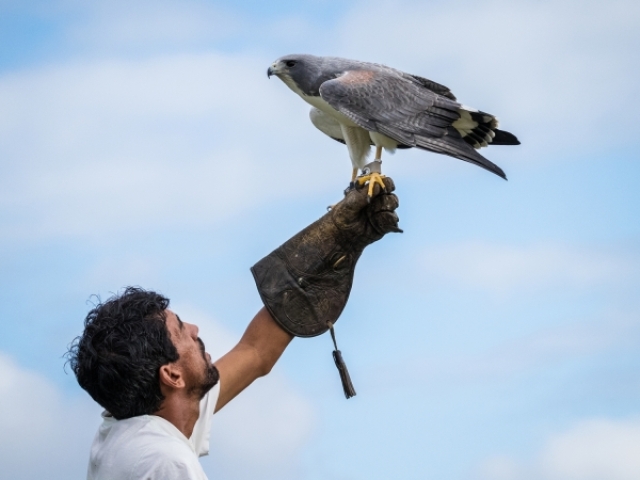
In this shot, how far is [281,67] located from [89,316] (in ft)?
Result: 9.55

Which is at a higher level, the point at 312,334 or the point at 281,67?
the point at 281,67

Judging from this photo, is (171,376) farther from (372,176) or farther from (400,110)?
(400,110)

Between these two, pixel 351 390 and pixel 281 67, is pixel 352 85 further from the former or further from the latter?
pixel 351 390

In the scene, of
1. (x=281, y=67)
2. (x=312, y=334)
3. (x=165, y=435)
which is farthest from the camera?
(x=281, y=67)

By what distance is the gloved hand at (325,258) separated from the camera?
11.6ft

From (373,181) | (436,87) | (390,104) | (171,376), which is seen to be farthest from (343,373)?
(436,87)

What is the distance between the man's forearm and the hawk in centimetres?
109

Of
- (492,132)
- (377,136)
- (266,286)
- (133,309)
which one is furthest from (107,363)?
(492,132)

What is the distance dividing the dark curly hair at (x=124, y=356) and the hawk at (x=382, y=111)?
6.28 ft

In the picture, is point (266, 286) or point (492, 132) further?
point (492, 132)

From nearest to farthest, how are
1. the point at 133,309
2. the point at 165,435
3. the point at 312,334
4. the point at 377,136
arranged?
the point at 165,435, the point at 133,309, the point at 312,334, the point at 377,136

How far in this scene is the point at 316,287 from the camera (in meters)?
3.59

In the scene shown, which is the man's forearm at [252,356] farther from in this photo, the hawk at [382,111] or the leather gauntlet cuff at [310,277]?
the hawk at [382,111]

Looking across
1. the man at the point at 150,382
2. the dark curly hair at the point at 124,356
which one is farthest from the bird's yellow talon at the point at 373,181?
the dark curly hair at the point at 124,356
